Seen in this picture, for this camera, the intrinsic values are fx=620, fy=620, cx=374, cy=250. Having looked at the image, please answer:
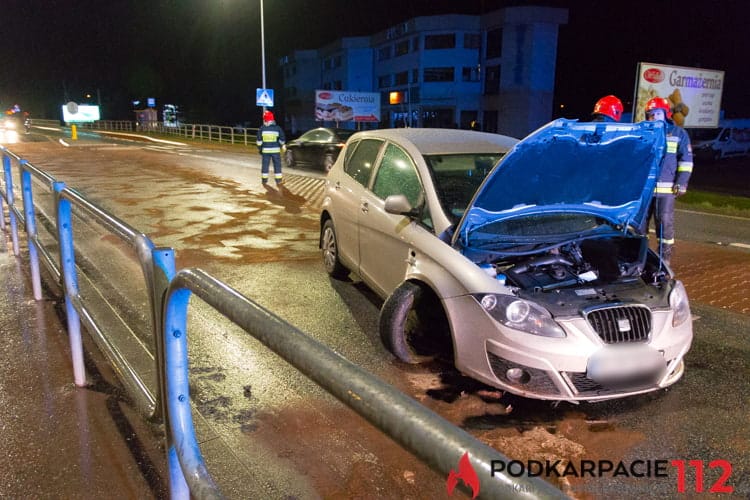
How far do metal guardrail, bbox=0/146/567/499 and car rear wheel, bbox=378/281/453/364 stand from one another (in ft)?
6.28

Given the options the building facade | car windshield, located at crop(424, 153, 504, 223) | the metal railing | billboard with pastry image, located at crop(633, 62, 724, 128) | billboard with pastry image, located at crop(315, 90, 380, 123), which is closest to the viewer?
car windshield, located at crop(424, 153, 504, 223)

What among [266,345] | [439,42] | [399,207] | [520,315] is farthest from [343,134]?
[439,42]

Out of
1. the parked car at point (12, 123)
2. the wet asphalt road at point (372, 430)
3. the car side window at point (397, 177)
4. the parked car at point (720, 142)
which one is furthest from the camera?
the parked car at point (12, 123)

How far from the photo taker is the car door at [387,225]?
4.97 m

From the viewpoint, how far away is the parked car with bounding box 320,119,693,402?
12.4 ft

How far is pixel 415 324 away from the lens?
4.86 m

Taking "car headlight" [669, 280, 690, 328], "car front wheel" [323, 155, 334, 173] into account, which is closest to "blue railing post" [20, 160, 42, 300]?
"car headlight" [669, 280, 690, 328]

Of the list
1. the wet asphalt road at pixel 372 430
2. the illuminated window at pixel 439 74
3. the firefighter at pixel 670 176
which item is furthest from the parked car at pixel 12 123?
the firefighter at pixel 670 176

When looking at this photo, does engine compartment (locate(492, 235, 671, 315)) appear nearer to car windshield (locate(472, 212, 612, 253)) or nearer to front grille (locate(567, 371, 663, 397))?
car windshield (locate(472, 212, 612, 253))

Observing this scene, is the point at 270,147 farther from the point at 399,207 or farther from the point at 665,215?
the point at 399,207

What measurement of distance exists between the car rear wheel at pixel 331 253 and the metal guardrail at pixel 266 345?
3.25 metres

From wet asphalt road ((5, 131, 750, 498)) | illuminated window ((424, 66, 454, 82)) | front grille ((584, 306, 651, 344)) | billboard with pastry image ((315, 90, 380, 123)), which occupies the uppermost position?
illuminated window ((424, 66, 454, 82))

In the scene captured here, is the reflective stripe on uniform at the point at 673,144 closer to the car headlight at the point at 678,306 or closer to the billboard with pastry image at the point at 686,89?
the car headlight at the point at 678,306

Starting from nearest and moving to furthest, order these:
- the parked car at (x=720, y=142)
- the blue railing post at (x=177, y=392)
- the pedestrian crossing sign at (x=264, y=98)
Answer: the blue railing post at (x=177, y=392) → the pedestrian crossing sign at (x=264, y=98) → the parked car at (x=720, y=142)
